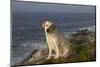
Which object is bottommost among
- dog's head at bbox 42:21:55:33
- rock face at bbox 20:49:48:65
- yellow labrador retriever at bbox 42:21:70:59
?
rock face at bbox 20:49:48:65

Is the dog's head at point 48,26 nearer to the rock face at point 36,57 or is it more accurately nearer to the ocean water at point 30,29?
the ocean water at point 30,29

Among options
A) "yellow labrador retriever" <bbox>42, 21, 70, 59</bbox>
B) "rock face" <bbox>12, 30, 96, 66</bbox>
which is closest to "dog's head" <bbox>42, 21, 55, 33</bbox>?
"yellow labrador retriever" <bbox>42, 21, 70, 59</bbox>

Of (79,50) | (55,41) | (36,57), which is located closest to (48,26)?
(55,41)

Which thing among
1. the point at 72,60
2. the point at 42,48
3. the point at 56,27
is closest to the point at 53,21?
the point at 56,27

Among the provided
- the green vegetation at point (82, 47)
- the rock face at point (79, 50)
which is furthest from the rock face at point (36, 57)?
the green vegetation at point (82, 47)

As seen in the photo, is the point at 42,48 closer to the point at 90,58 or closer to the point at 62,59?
the point at 62,59

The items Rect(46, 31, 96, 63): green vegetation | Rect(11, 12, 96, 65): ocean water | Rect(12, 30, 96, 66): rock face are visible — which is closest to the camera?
Rect(11, 12, 96, 65): ocean water

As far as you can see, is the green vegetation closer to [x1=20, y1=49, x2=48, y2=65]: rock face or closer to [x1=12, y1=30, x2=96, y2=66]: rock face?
[x1=12, y1=30, x2=96, y2=66]: rock face
